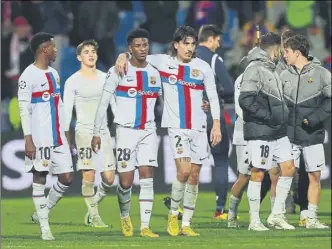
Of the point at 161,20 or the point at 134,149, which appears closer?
the point at 134,149

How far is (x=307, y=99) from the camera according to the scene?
16.4m

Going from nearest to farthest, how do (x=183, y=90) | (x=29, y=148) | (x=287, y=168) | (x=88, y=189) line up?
(x=29, y=148) < (x=183, y=90) < (x=287, y=168) < (x=88, y=189)

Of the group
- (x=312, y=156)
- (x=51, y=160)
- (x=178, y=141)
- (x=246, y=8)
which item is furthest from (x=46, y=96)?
(x=246, y=8)

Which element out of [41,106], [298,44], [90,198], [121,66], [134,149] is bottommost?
[90,198]

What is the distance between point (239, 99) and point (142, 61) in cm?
126

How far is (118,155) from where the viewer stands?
15117 millimetres

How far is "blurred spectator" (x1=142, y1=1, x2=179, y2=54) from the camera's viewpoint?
24.8 m

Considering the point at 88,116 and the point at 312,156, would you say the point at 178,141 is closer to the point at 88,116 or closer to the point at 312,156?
the point at 312,156

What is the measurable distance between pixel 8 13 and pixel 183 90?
376 inches

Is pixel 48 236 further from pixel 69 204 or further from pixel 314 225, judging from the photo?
pixel 69 204

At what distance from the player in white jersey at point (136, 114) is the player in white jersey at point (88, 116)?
2103 mm

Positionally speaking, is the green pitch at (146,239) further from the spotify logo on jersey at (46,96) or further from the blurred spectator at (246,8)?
the blurred spectator at (246,8)

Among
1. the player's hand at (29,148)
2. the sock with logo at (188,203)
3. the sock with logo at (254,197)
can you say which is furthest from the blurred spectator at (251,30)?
the player's hand at (29,148)

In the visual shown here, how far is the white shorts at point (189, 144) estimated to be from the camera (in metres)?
15.3
